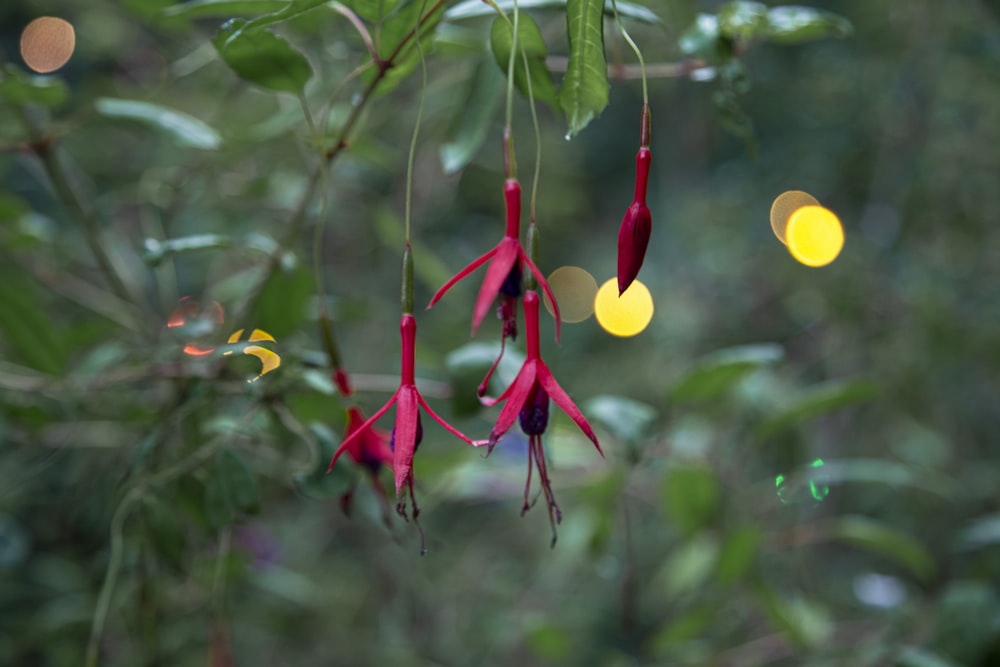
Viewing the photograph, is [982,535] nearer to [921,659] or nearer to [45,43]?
[921,659]

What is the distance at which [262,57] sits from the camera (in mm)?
449

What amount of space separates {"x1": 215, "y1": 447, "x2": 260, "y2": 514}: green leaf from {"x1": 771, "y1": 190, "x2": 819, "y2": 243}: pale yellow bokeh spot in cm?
132

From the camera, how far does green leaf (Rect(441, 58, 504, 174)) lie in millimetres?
Result: 500

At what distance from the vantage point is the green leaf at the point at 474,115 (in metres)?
0.50

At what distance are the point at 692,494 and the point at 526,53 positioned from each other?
47 centimetres

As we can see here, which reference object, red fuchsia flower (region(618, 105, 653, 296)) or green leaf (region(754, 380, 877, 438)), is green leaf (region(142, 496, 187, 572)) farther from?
green leaf (region(754, 380, 877, 438))

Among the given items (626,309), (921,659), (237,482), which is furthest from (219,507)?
(626,309)

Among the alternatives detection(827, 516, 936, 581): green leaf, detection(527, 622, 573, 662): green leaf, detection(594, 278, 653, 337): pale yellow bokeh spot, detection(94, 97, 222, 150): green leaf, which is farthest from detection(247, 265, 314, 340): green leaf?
detection(594, 278, 653, 337): pale yellow bokeh spot

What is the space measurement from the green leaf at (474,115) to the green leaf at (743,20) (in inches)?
5.8

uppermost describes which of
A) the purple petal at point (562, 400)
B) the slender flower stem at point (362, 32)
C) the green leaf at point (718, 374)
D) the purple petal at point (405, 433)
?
the slender flower stem at point (362, 32)

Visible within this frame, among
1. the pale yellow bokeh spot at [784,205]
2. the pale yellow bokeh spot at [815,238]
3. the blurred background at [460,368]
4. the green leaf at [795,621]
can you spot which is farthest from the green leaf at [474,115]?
the pale yellow bokeh spot at [784,205]

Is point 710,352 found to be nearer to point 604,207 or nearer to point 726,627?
point 726,627

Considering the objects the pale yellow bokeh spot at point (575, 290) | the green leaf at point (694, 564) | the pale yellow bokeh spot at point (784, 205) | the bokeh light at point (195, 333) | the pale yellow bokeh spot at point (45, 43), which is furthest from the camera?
the pale yellow bokeh spot at point (575, 290)

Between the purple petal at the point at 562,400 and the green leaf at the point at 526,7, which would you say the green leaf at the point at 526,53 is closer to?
the green leaf at the point at 526,7
